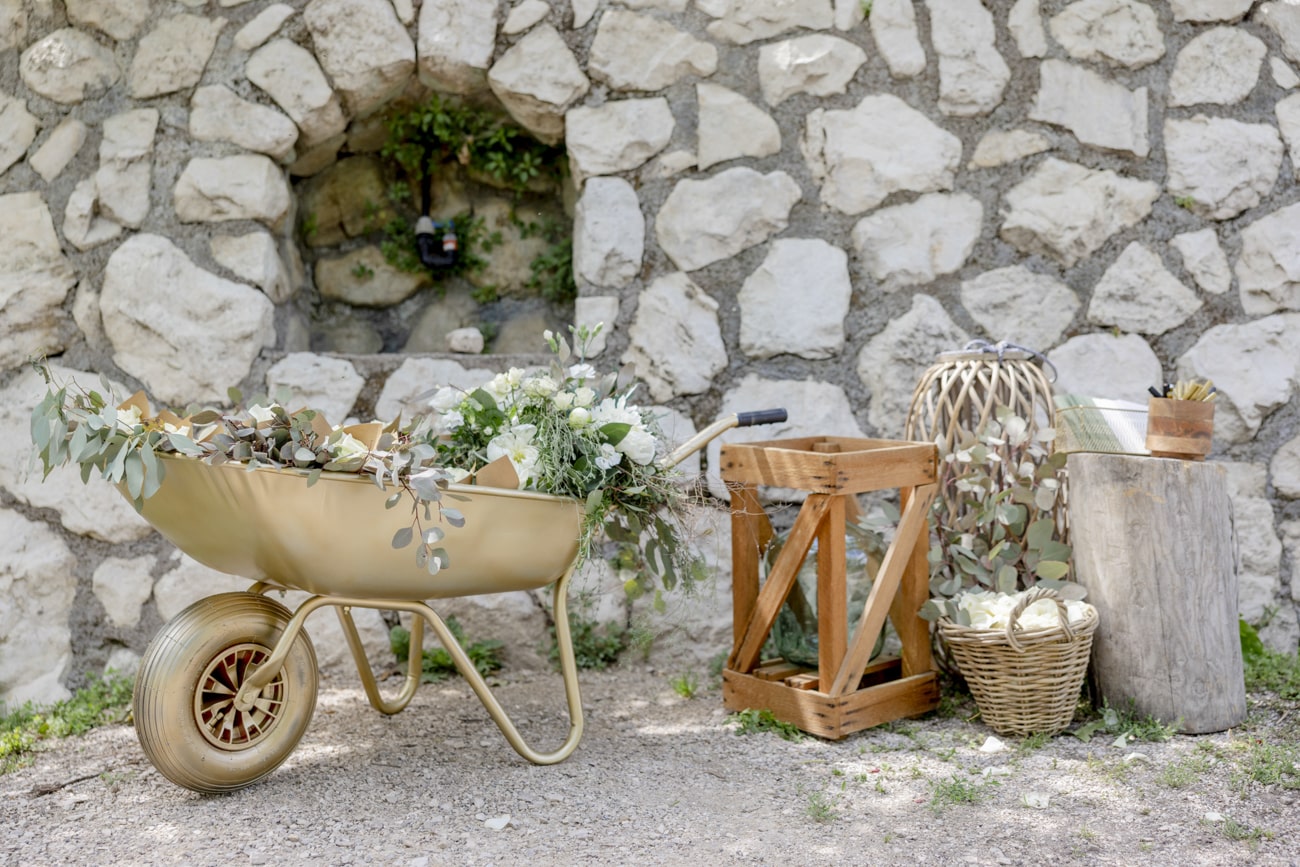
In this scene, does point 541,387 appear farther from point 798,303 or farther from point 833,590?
point 798,303

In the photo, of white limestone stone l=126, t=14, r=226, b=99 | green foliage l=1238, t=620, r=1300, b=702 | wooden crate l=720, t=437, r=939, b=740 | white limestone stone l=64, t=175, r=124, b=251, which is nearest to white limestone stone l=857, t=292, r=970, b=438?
wooden crate l=720, t=437, r=939, b=740

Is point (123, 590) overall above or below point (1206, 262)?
below

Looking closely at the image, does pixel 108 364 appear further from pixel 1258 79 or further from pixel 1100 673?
pixel 1258 79

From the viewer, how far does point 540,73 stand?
9.22ft

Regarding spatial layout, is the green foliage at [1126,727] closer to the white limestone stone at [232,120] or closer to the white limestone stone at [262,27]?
the white limestone stone at [232,120]

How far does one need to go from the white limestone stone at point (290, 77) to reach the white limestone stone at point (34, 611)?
4.29 feet

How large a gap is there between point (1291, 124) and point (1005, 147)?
0.77m

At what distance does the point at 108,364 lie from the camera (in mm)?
2775

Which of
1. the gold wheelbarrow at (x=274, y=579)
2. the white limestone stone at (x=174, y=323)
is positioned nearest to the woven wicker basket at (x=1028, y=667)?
the gold wheelbarrow at (x=274, y=579)

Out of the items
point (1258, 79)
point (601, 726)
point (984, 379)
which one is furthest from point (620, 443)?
point (1258, 79)

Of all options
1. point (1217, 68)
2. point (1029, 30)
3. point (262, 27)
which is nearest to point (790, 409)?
point (1029, 30)

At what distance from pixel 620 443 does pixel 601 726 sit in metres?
0.74

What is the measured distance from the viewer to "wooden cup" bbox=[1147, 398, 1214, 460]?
224 centimetres

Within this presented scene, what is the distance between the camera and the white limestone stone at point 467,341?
2965 millimetres
